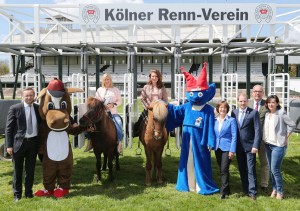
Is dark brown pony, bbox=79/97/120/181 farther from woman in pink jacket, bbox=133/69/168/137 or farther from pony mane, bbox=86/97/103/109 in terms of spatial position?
woman in pink jacket, bbox=133/69/168/137

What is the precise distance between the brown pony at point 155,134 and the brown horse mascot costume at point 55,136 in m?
1.04

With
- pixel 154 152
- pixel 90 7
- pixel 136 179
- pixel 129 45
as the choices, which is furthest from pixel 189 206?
pixel 90 7

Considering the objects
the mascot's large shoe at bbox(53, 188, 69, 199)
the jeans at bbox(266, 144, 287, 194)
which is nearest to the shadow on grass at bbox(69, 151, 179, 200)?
the mascot's large shoe at bbox(53, 188, 69, 199)

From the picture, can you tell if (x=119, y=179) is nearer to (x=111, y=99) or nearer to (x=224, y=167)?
(x=111, y=99)

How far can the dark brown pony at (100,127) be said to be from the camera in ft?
15.4

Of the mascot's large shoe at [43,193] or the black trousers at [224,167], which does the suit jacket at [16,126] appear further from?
the black trousers at [224,167]

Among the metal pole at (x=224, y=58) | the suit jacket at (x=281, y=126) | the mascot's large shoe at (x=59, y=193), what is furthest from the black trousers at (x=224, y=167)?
the metal pole at (x=224, y=58)

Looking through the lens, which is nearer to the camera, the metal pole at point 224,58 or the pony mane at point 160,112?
the pony mane at point 160,112

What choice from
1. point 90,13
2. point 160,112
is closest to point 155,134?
point 160,112

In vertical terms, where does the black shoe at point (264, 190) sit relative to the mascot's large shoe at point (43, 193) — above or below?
below

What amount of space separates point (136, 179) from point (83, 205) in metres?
1.43

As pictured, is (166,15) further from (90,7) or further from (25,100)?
(25,100)

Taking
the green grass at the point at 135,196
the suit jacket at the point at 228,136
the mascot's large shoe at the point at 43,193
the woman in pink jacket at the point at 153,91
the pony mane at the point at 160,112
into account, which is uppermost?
the woman in pink jacket at the point at 153,91

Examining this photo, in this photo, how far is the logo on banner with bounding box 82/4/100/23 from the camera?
22.1 feet
